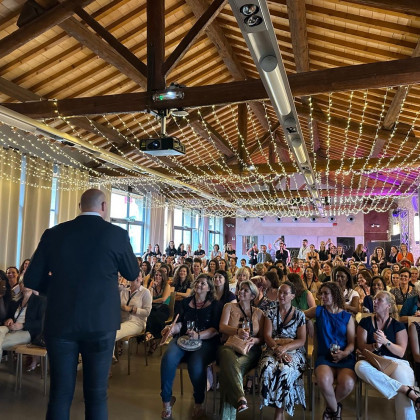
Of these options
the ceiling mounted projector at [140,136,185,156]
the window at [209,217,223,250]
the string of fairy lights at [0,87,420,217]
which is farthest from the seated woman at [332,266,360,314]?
the window at [209,217,223,250]

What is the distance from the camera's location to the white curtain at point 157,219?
46.1 feet

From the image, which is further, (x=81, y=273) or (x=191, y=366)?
(x=191, y=366)

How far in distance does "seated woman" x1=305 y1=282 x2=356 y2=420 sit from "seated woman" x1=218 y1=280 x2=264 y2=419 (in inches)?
20.1

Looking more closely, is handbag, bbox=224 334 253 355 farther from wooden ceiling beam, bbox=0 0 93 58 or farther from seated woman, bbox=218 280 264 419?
wooden ceiling beam, bbox=0 0 93 58

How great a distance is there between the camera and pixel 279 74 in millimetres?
3320

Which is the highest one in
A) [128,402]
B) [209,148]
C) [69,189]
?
[209,148]

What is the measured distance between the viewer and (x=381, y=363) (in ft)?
9.82

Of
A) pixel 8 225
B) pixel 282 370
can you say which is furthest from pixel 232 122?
pixel 282 370

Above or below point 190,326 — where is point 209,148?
above

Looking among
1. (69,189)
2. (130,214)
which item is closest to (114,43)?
(69,189)

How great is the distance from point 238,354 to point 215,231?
18822 mm

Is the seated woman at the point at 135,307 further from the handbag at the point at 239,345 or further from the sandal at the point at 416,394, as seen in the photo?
the sandal at the point at 416,394

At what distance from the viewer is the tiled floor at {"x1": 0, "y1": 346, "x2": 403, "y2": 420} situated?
3215 millimetres

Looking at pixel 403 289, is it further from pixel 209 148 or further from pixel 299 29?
pixel 209 148
